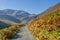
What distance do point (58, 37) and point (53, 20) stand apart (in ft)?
49.5

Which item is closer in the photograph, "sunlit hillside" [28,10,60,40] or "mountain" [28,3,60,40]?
"sunlit hillside" [28,10,60,40]

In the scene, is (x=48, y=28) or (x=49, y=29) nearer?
(x=49, y=29)

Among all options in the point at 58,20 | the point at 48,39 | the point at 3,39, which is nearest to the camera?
the point at 48,39

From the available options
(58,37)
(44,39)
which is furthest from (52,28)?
(58,37)

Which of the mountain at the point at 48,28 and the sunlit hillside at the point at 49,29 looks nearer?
the sunlit hillside at the point at 49,29

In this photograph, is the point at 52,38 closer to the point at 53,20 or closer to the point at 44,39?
the point at 44,39

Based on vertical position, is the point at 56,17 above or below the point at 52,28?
above

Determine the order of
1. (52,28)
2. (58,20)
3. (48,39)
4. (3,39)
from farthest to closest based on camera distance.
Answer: (58,20), (52,28), (3,39), (48,39)

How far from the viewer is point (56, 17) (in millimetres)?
37562

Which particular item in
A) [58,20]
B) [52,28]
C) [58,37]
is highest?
[58,20]

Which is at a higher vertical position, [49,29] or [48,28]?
[48,28]

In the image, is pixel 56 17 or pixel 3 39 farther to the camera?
pixel 56 17

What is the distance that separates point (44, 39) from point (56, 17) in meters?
13.4

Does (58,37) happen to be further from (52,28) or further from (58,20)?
(58,20)
